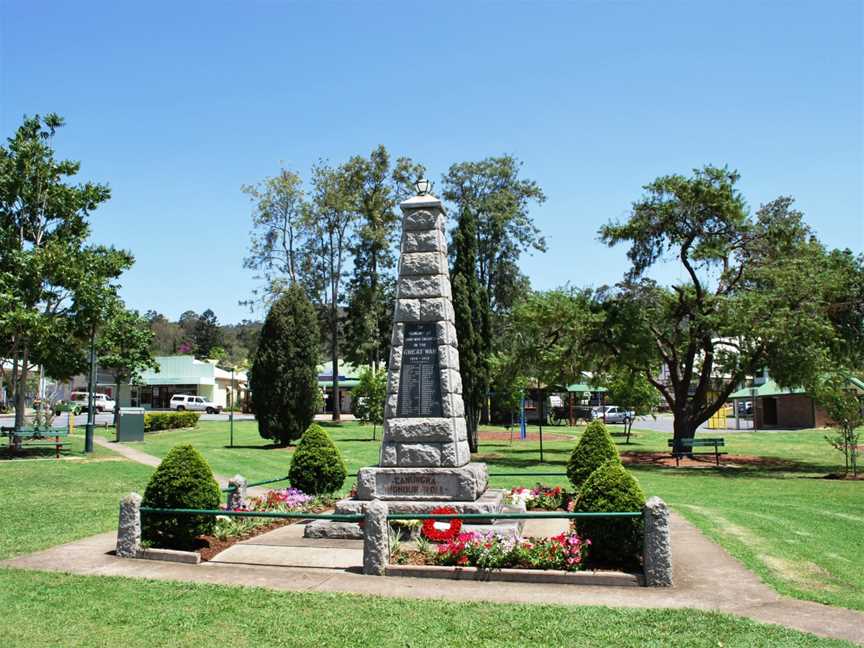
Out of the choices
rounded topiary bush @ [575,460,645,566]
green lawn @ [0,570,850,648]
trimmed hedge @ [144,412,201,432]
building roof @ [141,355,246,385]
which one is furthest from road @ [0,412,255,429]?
rounded topiary bush @ [575,460,645,566]

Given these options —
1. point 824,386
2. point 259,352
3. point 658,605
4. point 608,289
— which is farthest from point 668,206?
point 658,605

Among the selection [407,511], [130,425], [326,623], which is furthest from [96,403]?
[326,623]

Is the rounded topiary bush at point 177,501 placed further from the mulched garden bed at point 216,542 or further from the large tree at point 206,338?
the large tree at point 206,338

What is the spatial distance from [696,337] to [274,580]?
807 inches

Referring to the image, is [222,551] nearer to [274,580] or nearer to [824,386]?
[274,580]

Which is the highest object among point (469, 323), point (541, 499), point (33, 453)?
point (469, 323)

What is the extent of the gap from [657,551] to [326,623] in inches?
141

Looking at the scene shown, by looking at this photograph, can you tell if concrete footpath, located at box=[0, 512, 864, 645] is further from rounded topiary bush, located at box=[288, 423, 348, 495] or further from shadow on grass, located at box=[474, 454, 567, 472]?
shadow on grass, located at box=[474, 454, 567, 472]

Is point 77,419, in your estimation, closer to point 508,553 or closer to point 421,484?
point 421,484

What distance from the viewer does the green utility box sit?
31.2 m

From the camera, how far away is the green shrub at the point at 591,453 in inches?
538

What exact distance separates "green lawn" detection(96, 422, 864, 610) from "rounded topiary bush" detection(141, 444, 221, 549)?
6823 millimetres

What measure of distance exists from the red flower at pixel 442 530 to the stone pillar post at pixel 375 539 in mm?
844

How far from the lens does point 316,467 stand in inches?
522
